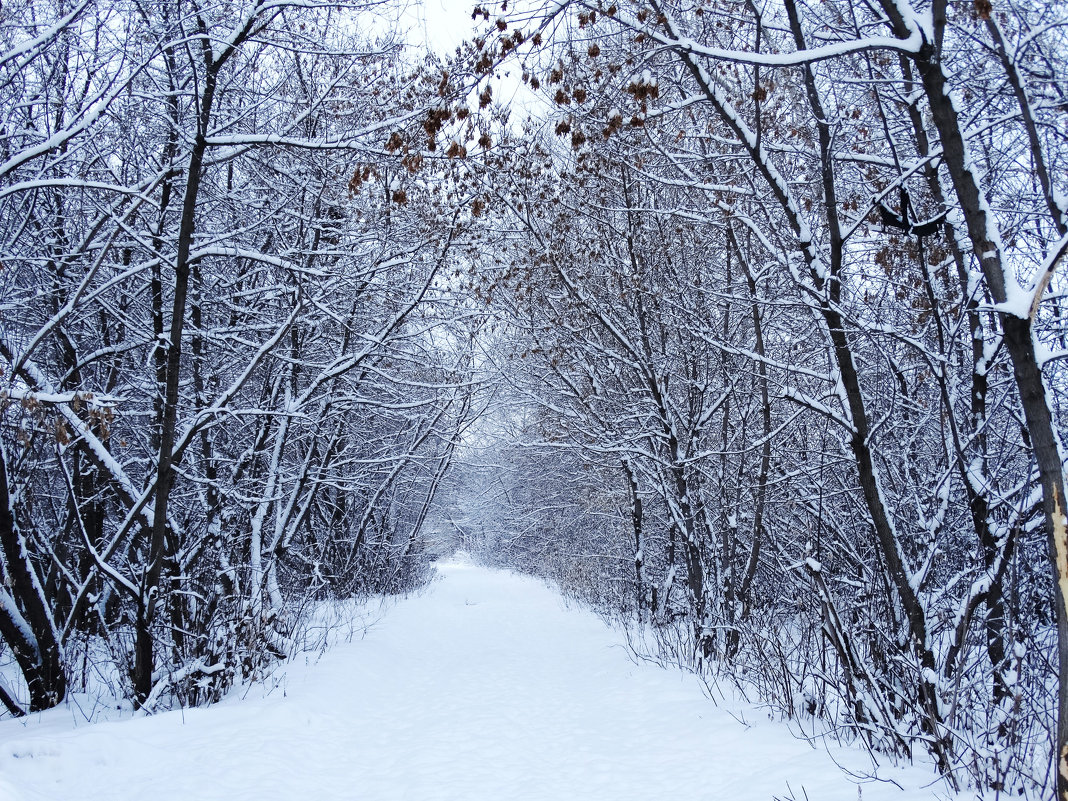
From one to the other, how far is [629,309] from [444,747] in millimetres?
5770

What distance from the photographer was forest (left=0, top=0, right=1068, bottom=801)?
3.95 metres

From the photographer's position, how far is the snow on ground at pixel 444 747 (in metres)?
→ 4.01

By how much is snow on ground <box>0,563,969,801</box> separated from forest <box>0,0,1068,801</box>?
0.52 m

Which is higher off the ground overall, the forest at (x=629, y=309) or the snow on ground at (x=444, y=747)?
the forest at (x=629, y=309)

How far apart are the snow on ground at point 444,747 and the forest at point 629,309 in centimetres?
52

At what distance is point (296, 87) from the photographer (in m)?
9.02

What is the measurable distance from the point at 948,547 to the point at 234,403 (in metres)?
8.13

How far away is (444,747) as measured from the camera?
17.5 feet

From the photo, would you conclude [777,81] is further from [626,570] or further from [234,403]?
[626,570]

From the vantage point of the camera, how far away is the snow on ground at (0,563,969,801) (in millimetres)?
4012

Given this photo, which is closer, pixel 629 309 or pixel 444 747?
pixel 444 747

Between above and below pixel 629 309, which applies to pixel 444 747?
below

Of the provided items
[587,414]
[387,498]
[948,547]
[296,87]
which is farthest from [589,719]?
[387,498]

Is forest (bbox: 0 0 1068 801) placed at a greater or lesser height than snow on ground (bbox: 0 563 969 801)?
greater
